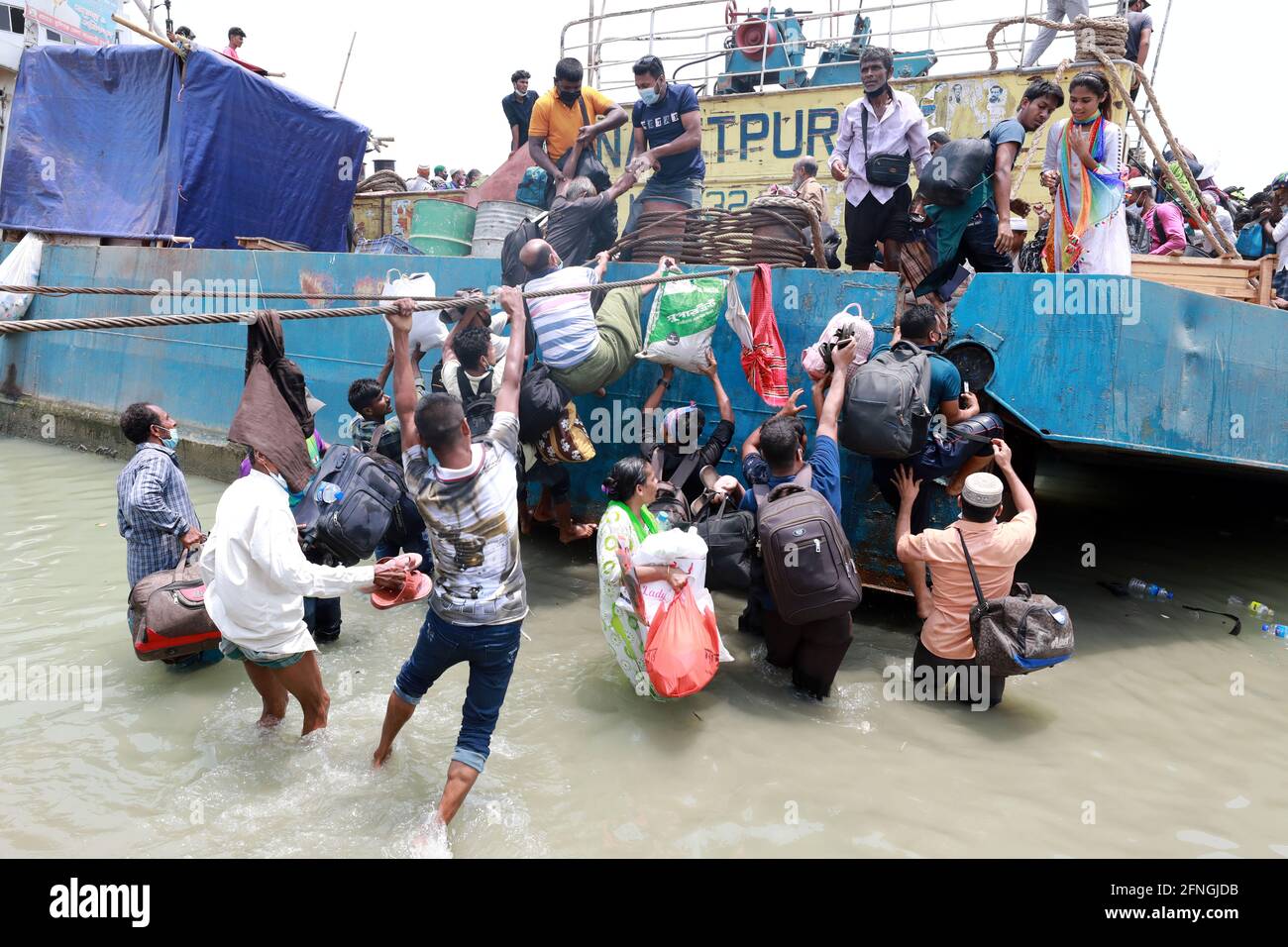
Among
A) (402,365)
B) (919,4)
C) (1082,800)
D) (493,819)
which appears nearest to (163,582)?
(402,365)

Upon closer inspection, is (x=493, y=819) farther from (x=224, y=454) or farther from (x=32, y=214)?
(x=32, y=214)

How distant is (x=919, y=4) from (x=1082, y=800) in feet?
24.8

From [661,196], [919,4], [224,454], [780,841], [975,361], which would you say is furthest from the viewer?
[224,454]

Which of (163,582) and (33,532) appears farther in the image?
(33,532)

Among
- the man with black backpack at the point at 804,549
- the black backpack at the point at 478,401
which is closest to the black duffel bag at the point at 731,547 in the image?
the man with black backpack at the point at 804,549

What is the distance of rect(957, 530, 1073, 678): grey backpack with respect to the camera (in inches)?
164

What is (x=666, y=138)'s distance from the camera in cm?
716

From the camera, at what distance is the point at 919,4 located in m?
8.39

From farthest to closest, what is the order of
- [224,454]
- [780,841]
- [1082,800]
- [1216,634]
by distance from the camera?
[224,454]
[1216,634]
[1082,800]
[780,841]

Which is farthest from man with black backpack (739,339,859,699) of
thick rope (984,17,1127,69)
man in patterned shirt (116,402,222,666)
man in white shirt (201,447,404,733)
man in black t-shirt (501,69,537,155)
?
man in black t-shirt (501,69,537,155)

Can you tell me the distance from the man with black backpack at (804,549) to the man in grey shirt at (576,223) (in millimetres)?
2444

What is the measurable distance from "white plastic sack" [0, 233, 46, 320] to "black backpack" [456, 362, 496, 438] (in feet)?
28.1

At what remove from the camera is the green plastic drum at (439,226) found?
8.98 meters

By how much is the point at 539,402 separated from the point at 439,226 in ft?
14.0
